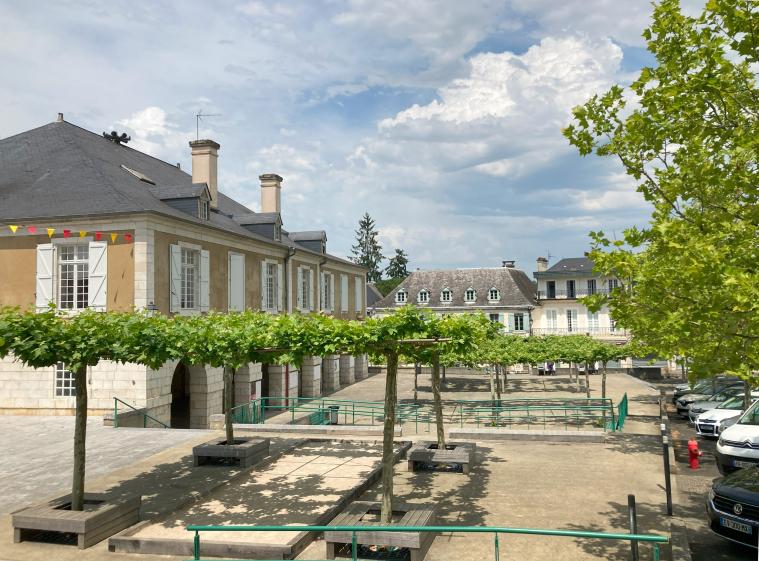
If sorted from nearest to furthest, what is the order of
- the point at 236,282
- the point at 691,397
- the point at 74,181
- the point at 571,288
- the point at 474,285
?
the point at 74,181
the point at 691,397
the point at 236,282
the point at 571,288
the point at 474,285

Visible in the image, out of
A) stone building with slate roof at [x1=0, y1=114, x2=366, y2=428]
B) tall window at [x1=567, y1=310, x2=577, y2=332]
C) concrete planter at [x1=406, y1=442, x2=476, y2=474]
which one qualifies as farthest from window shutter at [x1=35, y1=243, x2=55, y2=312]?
tall window at [x1=567, y1=310, x2=577, y2=332]

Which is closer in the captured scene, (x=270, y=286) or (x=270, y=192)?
(x=270, y=286)

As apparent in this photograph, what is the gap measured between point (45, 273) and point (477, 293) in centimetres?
3715

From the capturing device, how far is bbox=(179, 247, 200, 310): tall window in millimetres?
19703

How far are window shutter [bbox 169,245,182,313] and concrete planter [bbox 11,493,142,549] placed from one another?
10.4 m

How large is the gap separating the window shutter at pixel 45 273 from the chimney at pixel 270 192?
546 inches

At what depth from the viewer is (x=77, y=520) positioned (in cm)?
816

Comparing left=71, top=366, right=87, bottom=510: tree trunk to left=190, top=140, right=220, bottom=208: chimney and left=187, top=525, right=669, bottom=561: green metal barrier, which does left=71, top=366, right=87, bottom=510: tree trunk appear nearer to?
left=187, top=525, right=669, bottom=561: green metal barrier

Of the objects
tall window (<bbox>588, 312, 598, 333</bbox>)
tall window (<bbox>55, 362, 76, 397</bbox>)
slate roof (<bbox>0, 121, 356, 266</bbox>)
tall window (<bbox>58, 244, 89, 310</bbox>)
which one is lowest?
tall window (<bbox>55, 362, 76, 397</bbox>)

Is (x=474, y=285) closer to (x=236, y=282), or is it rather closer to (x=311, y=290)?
(x=311, y=290)

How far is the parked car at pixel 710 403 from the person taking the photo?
1936cm

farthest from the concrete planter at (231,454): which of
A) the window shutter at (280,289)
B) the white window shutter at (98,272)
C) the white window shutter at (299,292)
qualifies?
the white window shutter at (299,292)

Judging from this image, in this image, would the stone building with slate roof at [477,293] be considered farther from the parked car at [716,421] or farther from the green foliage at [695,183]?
the green foliage at [695,183]

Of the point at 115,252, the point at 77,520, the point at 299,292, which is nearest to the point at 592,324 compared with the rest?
the point at 299,292
